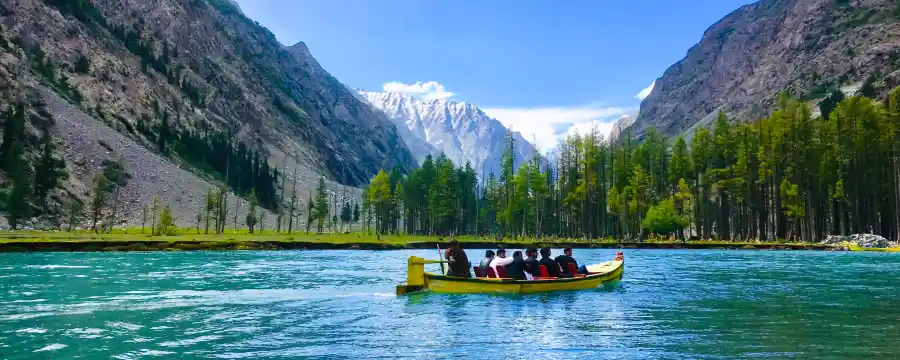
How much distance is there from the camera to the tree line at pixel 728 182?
8888 cm

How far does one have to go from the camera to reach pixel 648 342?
1978 cm

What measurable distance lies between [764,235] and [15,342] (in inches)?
3969

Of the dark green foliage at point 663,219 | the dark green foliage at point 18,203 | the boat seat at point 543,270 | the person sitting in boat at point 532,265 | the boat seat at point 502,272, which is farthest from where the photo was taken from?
the dark green foliage at point 18,203

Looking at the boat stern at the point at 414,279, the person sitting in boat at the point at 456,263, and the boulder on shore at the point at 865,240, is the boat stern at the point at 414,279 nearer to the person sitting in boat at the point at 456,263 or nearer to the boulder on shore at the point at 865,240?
the person sitting in boat at the point at 456,263

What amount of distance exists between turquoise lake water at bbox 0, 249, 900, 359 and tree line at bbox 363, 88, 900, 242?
55.8m

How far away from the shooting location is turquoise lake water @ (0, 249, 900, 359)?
1850 cm

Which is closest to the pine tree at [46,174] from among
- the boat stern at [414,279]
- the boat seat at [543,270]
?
the boat stern at [414,279]

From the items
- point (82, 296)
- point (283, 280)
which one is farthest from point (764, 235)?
point (82, 296)

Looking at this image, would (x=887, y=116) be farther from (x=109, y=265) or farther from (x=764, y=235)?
(x=109, y=265)

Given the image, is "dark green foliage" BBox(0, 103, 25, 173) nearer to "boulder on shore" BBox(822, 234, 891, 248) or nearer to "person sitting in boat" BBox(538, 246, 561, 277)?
"person sitting in boat" BBox(538, 246, 561, 277)

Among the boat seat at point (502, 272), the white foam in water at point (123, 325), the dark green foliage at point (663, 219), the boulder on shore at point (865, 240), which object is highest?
the dark green foliage at point (663, 219)

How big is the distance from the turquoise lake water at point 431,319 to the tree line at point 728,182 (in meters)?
55.8

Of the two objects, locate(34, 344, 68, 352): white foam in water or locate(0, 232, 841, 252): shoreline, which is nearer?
locate(34, 344, 68, 352): white foam in water

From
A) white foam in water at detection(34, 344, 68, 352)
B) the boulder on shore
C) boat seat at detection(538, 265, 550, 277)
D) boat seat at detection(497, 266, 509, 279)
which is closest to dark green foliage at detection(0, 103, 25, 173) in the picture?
boat seat at detection(497, 266, 509, 279)
